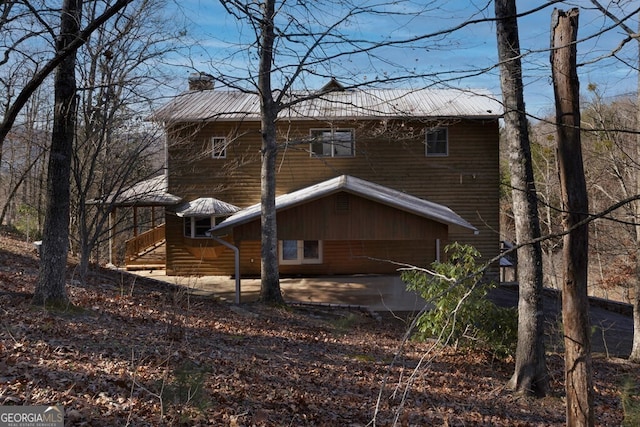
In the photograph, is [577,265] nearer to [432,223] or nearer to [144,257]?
[432,223]

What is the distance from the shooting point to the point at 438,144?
20.8 meters

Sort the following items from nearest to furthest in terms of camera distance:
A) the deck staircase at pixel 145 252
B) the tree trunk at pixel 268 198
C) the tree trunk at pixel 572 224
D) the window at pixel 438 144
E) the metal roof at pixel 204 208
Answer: the tree trunk at pixel 572 224
the tree trunk at pixel 268 198
the metal roof at pixel 204 208
the window at pixel 438 144
the deck staircase at pixel 145 252

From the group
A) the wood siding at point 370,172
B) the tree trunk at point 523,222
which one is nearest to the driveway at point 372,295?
the wood siding at point 370,172

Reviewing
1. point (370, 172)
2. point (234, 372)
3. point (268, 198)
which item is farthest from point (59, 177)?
point (370, 172)

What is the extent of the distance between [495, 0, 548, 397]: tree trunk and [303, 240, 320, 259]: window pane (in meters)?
13.4

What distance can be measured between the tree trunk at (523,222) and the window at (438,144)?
12591mm

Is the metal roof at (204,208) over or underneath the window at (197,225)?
over

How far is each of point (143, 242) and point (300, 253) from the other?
7.09 m

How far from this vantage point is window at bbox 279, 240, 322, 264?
69.6 feet

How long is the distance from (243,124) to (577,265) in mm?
16506

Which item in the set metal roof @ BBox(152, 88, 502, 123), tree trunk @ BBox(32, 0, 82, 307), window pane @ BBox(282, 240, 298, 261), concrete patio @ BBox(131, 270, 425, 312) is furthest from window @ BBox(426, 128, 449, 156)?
tree trunk @ BBox(32, 0, 82, 307)

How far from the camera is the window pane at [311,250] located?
21297 mm

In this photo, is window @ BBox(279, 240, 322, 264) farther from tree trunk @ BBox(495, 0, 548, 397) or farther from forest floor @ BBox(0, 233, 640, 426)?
tree trunk @ BBox(495, 0, 548, 397)

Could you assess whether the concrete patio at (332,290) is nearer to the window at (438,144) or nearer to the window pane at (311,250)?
the window pane at (311,250)
